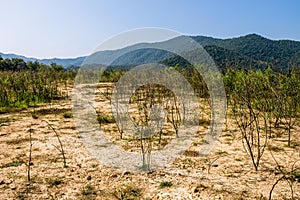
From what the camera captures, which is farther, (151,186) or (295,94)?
(295,94)

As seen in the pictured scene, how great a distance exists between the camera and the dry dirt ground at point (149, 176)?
112 inches

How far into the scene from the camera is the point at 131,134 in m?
5.46

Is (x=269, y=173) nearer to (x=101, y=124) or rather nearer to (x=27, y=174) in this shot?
(x=27, y=174)

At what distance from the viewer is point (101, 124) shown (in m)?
6.64

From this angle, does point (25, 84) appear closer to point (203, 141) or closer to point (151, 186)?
point (203, 141)

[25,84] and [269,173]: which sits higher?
[25,84]

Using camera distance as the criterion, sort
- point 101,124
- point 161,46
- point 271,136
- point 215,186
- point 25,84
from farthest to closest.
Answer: point 25,84
point 101,124
point 271,136
point 161,46
point 215,186

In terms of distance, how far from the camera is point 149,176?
130 inches

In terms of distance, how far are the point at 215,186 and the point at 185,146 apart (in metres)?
1.67

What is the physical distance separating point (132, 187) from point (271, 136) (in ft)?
10.8

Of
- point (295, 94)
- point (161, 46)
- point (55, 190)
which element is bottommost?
point (55, 190)

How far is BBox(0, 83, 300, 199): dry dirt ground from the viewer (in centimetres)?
285

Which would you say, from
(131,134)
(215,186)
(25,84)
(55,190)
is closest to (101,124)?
(131,134)

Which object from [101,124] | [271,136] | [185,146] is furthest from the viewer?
[101,124]
